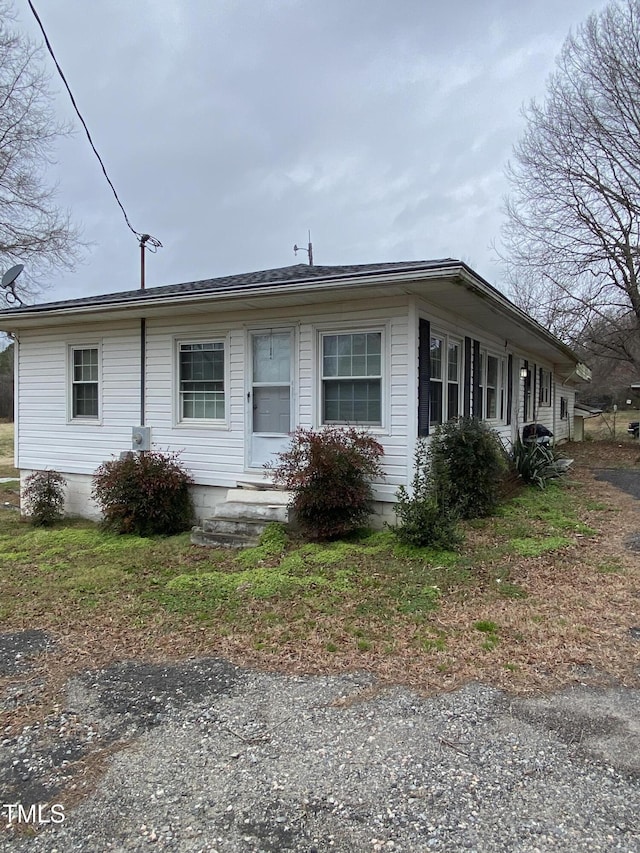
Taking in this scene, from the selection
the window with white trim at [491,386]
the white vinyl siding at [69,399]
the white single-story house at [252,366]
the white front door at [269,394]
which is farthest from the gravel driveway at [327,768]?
the window with white trim at [491,386]

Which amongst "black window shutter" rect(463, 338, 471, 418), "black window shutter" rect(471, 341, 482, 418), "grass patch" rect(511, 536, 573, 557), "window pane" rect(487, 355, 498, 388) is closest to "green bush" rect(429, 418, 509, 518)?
"grass patch" rect(511, 536, 573, 557)

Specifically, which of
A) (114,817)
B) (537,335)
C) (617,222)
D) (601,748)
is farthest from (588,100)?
(114,817)

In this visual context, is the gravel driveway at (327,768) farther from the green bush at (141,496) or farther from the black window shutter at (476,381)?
the black window shutter at (476,381)

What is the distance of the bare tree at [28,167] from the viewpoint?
14.5 metres

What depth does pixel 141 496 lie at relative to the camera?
23.1 feet

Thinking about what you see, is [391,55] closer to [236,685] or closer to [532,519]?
[532,519]

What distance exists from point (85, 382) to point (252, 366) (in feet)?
10.4

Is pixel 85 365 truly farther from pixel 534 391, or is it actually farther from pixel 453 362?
pixel 534 391

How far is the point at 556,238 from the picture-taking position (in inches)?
677

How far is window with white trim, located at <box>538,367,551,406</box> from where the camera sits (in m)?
15.5

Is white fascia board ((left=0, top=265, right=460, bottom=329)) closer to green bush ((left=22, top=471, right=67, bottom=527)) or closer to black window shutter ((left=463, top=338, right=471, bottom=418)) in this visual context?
green bush ((left=22, top=471, right=67, bottom=527))

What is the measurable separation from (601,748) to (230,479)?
18.5 feet

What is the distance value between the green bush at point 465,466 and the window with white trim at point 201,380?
3.04 metres

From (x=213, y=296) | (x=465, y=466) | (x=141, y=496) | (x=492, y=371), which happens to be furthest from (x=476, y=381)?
(x=141, y=496)
